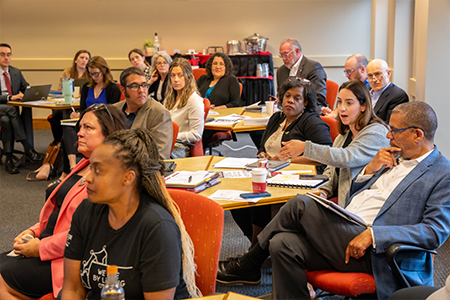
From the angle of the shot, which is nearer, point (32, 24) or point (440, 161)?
point (440, 161)

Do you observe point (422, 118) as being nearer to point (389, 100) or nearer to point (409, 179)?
point (409, 179)

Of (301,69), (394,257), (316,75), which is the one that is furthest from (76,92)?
(394,257)

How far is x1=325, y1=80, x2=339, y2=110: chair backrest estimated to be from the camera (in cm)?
550

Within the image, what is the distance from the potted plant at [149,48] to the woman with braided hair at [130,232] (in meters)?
7.00

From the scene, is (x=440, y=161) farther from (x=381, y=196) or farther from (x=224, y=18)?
(x=224, y=18)

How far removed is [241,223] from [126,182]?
5.72 feet

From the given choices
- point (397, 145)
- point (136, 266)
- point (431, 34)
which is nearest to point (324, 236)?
point (397, 145)

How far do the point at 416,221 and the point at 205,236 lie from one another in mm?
994

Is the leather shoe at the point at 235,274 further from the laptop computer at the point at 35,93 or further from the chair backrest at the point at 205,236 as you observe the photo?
the laptop computer at the point at 35,93

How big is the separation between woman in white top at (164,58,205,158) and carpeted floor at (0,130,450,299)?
2.52ft

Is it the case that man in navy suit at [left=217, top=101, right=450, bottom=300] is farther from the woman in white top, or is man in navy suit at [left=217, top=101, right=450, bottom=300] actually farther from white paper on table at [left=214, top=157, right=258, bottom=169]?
the woman in white top

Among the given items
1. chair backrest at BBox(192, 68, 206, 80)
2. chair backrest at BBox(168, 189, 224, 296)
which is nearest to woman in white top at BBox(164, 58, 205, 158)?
chair backrest at BBox(168, 189, 224, 296)

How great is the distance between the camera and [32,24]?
353 inches

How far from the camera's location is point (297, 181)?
8.44 feet
